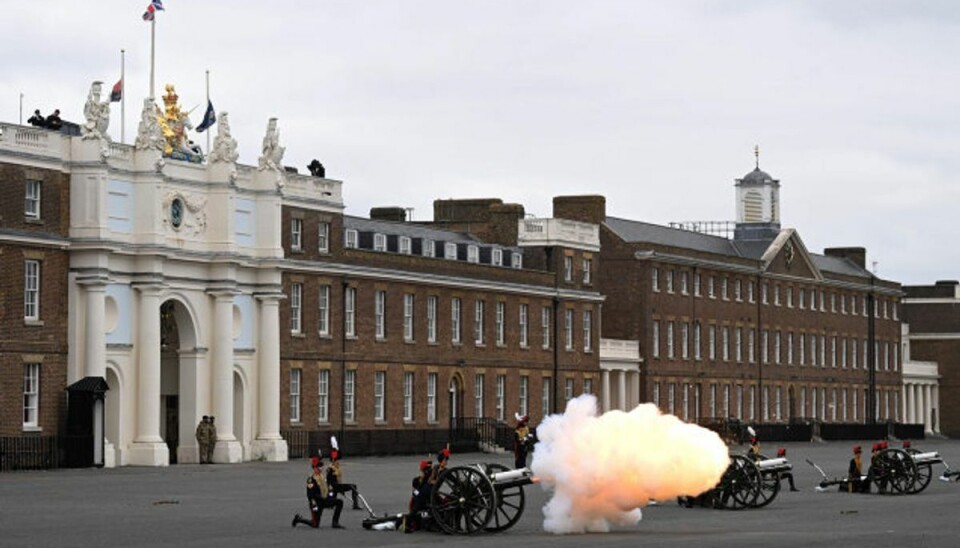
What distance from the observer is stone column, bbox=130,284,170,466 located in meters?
68.5

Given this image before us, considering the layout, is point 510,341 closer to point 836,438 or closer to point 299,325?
point 299,325

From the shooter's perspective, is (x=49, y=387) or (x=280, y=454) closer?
(x=49, y=387)

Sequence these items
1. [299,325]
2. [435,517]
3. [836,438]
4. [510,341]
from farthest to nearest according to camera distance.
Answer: [836,438], [510,341], [299,325], [435,517]

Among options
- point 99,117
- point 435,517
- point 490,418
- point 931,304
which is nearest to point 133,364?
point 99,117

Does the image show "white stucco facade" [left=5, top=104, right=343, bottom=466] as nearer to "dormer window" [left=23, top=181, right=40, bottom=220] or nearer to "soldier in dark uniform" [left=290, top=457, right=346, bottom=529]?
"dormer window" [left=23, top=181, right=40, bottom=220]

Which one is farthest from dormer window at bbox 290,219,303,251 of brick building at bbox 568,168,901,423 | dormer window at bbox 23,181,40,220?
brick building at bbox 568,168,901,423

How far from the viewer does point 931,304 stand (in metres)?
153

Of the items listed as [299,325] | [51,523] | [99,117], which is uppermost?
[99,117]

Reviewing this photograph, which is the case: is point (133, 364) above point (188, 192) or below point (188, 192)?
below

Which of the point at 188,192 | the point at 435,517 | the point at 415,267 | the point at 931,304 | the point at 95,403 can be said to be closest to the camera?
the point at 435,517

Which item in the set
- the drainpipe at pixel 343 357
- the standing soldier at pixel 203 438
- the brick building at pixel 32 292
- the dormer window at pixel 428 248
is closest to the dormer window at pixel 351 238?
the drainpipe at pixel 343 357

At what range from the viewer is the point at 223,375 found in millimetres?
73312

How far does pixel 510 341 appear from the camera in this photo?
94938 mm

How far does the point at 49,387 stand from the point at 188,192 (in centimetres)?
881
